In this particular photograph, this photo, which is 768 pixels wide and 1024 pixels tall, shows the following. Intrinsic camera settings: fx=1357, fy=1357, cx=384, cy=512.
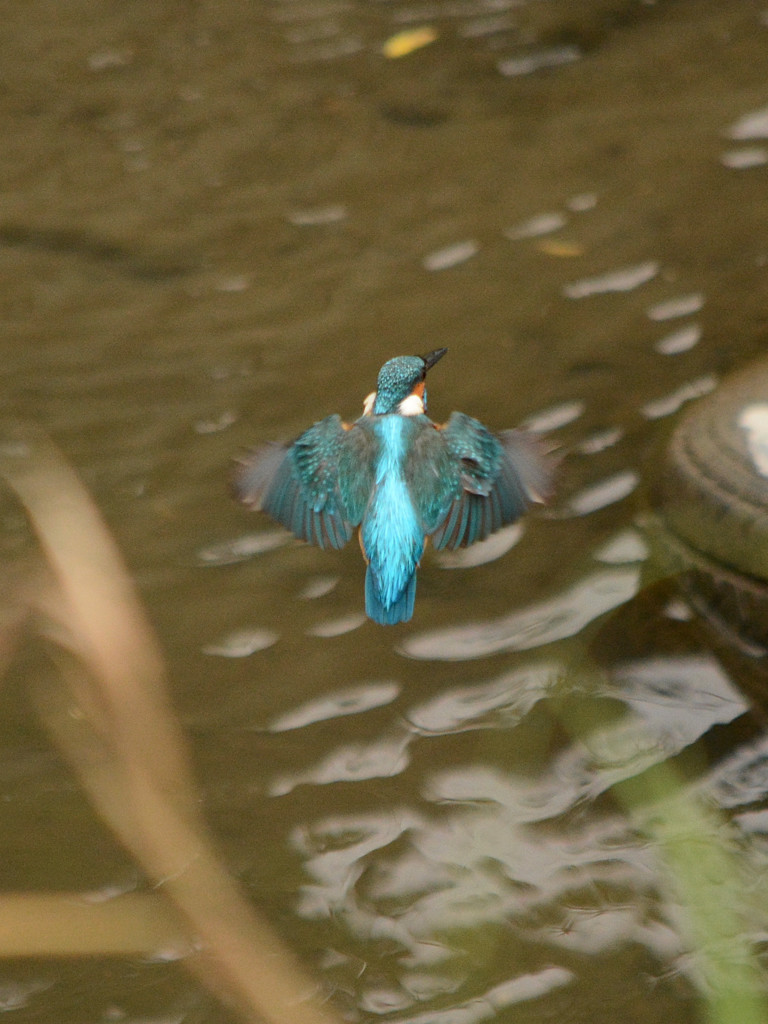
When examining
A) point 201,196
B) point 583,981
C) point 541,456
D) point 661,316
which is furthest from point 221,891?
point 201,196

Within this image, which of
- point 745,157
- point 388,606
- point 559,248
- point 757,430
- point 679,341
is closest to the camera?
point 388,606

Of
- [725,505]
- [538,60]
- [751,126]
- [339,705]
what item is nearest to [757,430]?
[725,505]

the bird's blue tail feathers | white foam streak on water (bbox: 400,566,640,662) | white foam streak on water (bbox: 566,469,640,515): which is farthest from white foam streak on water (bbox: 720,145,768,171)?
the bird's blue tail feathers

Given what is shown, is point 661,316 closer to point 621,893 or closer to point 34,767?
point 621,893

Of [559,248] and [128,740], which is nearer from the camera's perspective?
[128,740]

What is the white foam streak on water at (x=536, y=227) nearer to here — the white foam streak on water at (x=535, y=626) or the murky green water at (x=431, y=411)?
the murky green water at (x=431, y=411)

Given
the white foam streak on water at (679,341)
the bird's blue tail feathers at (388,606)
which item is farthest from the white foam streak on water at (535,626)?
the white foam streak on water at (679,341)

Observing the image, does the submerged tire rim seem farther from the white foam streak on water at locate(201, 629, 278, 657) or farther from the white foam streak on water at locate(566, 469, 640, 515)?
the white foam streak on water at locate(201, 629, 278, 657)

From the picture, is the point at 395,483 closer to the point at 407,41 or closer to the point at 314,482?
the point at 314,482
